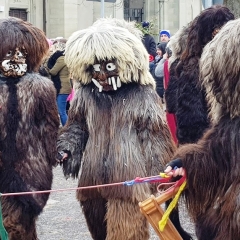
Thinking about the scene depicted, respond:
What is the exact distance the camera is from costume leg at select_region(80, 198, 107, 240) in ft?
16.9

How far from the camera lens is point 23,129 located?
17.0 ft

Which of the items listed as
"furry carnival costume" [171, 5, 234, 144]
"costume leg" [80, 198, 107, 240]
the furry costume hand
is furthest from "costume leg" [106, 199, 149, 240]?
"furry carnival costume" [171, 5, 234, 144]

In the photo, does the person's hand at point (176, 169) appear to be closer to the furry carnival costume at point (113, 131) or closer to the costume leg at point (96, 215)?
the furry carnival costume at point (113, 131)

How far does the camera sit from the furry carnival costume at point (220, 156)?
145 inches

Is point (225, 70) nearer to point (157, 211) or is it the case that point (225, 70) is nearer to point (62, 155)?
point (157, 211)

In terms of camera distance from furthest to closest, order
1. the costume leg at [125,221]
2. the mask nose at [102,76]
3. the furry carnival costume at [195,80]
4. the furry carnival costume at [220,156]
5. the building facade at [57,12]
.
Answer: the building facade at [57,12]
the furry carnival costume at [195,80]
the mask nose at [102,76]
the costume leg at [125,221]
the furry carnival costume at [220,156]

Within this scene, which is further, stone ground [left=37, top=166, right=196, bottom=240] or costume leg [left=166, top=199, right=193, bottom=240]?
stone ground [left=37, top=166, right=196, bottom=240]

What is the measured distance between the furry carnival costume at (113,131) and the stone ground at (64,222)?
1.42 metres

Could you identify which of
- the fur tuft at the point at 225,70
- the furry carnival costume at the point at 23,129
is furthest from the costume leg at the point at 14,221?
the fur tuft at the point at 225,70

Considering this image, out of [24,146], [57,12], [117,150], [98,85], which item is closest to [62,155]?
[24,146]

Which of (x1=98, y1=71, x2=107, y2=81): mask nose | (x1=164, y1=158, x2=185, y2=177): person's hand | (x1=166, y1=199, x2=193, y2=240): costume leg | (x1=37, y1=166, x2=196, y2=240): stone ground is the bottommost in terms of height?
(x1=37, y1=166, x2=196, y2=240): stone ground

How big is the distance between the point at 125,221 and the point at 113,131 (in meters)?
0.66

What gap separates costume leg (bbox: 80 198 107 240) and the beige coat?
629 cm

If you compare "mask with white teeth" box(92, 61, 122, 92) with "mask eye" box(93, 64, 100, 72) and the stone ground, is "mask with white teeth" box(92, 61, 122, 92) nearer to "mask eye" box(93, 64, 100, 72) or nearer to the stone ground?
"mask eye" box(93, 64, 100, 72)
